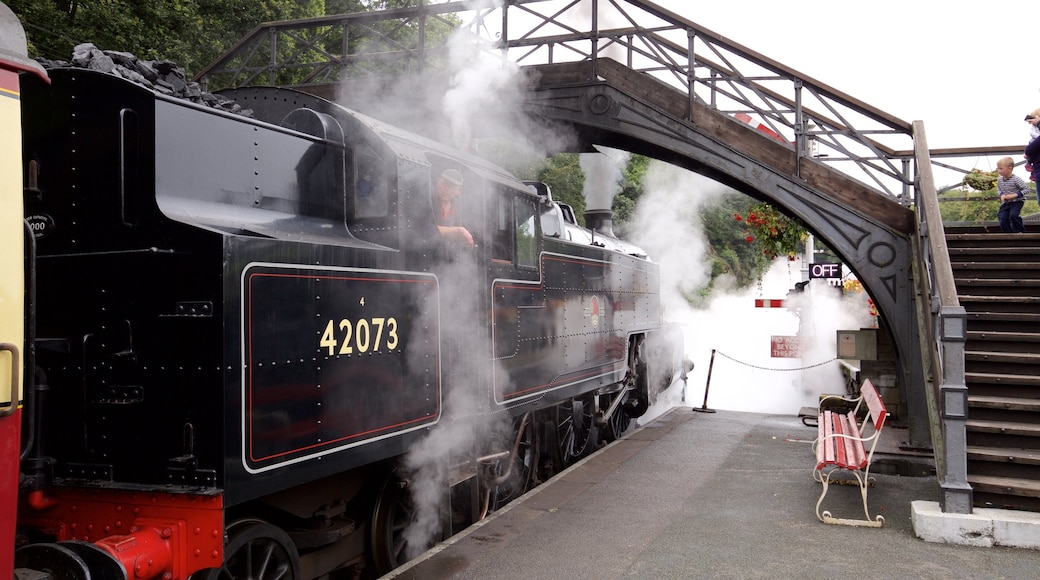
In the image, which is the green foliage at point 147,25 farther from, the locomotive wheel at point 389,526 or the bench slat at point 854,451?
the bench slat at point 854,451

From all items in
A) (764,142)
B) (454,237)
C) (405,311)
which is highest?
(764,142)

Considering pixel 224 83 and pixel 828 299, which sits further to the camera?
pixel 828 299

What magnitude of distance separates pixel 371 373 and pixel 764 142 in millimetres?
5950

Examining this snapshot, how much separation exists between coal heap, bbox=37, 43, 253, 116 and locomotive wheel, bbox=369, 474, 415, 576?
2473mm

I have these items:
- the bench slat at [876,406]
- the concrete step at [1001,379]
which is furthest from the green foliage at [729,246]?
the concrete step at [1001,379]

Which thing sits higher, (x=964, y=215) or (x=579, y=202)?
(x=579, y=202)

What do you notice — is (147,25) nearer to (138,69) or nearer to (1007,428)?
(138,69)

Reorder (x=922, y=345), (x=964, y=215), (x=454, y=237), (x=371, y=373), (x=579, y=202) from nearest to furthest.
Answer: (x=371, y=373), (x=454, y=237), (x=922, y=345), (x=964, y=215), (x=579, y=202)

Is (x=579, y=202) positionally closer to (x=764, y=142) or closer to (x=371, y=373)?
(x=764, y=142)

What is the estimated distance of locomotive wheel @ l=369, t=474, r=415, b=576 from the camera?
470 centimetres

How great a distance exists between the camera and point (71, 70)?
133 inches

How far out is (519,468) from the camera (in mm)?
7023

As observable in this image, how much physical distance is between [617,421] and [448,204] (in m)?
5.98

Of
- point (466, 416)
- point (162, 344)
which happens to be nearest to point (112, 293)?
point (162, 344)
